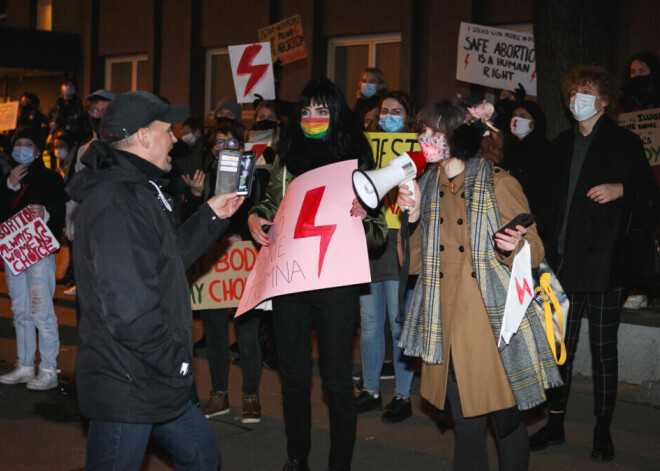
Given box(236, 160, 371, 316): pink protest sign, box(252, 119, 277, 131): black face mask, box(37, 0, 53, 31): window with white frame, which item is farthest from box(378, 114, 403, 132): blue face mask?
box(37, 0, 53, 31): window with white frame

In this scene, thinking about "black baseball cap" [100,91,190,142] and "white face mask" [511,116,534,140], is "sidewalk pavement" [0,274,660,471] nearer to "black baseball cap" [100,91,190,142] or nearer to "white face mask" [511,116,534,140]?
"white face mask" [511,116,534,140]

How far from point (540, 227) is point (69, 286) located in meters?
9.11

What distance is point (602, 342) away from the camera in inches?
210

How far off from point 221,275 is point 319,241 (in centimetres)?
211

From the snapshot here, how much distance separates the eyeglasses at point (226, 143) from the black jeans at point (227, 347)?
1.31 metres

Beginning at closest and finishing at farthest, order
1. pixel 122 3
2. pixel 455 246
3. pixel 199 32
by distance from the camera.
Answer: pixel 455 246
pixel 199 32
pixel 122 3

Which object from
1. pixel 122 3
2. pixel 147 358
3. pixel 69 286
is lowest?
pixel 69 286

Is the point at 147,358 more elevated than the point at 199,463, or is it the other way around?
the point at 147,358

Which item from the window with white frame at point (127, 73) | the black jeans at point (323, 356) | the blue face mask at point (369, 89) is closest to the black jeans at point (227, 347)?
the black jeans at point (323, 356)

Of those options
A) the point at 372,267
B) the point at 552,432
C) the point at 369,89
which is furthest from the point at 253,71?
the point at 552,432

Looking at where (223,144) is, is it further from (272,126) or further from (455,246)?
(455,246)

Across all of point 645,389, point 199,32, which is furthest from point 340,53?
point 645,389

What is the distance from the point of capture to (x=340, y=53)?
15070mm

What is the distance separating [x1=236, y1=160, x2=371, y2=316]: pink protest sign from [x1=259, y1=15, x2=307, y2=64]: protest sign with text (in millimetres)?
6541
